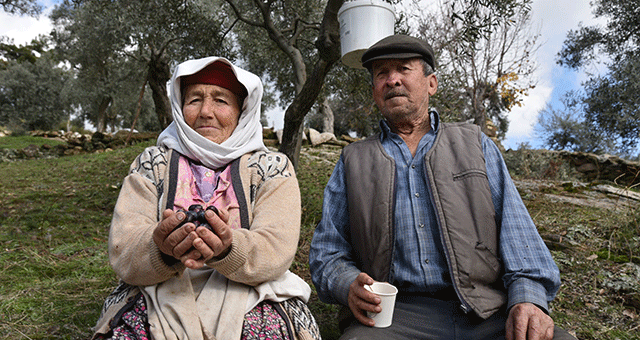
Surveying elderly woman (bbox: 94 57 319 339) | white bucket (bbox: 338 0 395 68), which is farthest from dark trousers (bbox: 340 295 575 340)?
white bucket (bbox: 338 0 395 68)

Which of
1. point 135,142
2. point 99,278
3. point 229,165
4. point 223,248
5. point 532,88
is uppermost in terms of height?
point 532,88

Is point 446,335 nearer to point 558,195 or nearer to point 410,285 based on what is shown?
point 410,285

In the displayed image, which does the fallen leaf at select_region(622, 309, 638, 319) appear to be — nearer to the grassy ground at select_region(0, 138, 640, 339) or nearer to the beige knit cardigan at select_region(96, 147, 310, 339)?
the grassy ground at select_region(0, 138, 640, 339)

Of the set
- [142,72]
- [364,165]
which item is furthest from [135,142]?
[364,165]

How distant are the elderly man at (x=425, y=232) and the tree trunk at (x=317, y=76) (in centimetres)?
275

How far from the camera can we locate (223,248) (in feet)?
5.24

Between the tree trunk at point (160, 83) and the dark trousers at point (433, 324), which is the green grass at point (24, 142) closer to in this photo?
the tree trunk at point (160, 83)

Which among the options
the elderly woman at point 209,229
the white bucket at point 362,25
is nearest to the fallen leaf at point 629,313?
the elderly woman at point 209,229

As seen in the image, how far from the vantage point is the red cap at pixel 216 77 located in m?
2.14

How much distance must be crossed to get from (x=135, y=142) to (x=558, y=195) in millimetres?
13640

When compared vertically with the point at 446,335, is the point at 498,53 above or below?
above

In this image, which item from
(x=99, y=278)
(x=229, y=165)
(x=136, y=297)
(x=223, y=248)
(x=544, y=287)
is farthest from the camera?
(x=99, y=278)

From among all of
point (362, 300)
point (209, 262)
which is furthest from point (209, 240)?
point (362, 300)

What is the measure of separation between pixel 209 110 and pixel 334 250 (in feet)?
3.29
